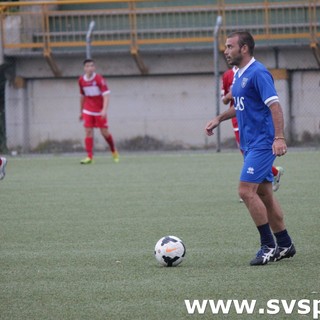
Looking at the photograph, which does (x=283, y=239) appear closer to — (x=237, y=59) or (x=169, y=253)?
(x=169, y=253)

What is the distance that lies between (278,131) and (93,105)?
1278 centimetres

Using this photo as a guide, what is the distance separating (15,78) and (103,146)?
2.74m

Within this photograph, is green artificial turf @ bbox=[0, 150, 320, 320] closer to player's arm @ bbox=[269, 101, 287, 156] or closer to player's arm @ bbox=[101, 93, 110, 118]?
player's arm @ bbox=[269, 101, 287, 156]

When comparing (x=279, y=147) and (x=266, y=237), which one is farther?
(x=266, y=237)

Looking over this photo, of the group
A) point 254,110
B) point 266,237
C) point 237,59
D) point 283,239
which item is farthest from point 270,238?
point 237,59

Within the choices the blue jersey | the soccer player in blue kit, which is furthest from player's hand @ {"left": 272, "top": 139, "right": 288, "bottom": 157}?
the blue jersey

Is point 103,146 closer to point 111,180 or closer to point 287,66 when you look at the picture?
point 287,66

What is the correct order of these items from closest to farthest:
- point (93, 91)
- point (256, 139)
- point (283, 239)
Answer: point (256, 139)
point (283, 239)
point (93, 91)

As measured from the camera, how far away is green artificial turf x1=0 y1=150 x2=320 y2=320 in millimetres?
6051

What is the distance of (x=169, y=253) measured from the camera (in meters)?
7.29

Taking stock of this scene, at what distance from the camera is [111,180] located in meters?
15.4

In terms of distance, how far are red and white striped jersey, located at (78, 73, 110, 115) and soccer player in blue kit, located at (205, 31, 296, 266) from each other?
1189 cm

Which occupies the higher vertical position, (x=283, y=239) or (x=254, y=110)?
(x=254, y=110)

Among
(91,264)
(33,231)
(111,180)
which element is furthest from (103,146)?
(91,264)
